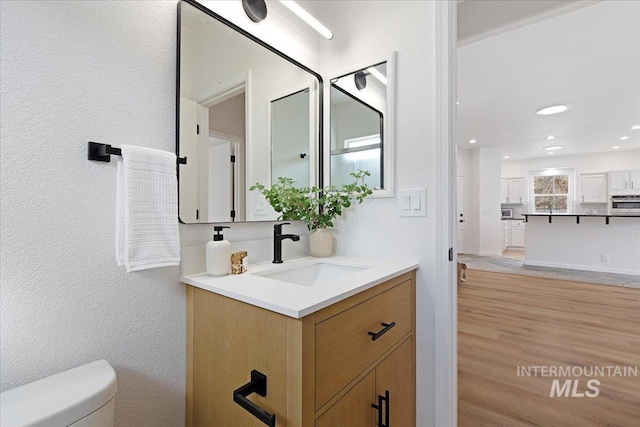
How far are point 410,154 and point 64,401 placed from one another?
4.65 ft

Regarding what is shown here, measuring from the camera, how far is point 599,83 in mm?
3229

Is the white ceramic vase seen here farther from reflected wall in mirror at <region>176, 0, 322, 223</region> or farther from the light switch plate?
the light switch plate

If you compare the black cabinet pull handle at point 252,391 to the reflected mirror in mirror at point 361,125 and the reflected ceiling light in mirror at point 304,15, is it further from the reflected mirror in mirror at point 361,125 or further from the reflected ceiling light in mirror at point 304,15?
the reflected ceiling light in mirror at point 304,15

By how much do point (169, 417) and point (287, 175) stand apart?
112cm

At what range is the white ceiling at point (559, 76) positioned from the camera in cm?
221

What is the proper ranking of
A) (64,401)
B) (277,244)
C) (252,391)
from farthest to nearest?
(277,244), (252,391), (64,401)

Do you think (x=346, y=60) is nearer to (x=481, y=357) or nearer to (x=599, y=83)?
(x=481, y=357)

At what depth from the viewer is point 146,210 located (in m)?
0.89

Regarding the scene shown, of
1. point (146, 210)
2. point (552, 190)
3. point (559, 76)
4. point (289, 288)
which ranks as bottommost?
point (289, 288)

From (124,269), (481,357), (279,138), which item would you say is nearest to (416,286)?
(279,138)

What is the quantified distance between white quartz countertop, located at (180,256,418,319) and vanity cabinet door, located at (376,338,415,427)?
1.02 feet

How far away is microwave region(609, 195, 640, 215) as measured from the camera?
6645mm

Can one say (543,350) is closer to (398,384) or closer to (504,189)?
(398,384)

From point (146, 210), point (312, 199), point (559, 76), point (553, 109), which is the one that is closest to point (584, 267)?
point (553, 109)
